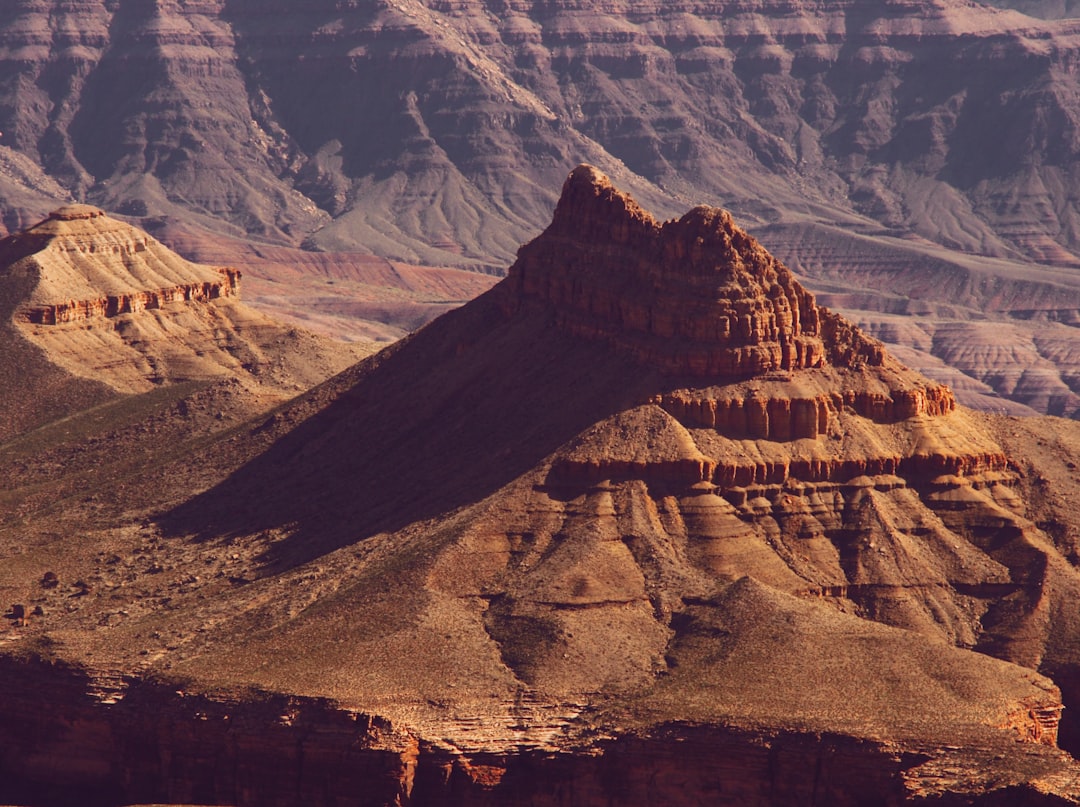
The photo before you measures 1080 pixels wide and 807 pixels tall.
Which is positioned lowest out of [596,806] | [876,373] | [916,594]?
[596,806]

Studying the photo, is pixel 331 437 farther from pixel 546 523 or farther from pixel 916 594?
pixel 916 594

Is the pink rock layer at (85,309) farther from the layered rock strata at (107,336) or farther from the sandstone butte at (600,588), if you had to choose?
the sandstone butte at (600,588)

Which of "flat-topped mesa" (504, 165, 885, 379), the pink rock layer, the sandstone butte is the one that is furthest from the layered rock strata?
"flat-topped mesa" (504, 165, 885, 379)

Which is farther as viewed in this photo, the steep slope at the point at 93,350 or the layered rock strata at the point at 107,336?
the layered rock strata at the point at 107,336

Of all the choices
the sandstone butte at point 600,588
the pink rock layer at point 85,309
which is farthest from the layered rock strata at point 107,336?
Answer: the sandstone butte at point 600,588

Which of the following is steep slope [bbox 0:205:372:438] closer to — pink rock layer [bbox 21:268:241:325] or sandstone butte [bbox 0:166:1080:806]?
pink rock layer [bbox 21:268:241:325]

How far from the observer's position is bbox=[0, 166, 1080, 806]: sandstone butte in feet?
317

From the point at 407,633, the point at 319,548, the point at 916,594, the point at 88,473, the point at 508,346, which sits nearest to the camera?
the point at 407,633

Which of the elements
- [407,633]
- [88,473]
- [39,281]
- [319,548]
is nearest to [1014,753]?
[407,633]

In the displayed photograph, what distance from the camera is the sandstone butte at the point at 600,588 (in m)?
96.6

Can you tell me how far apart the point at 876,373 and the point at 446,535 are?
2093 centimetres

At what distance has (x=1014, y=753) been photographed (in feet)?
302

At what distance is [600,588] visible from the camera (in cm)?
10606

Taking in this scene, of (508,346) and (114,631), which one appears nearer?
(114,631)
